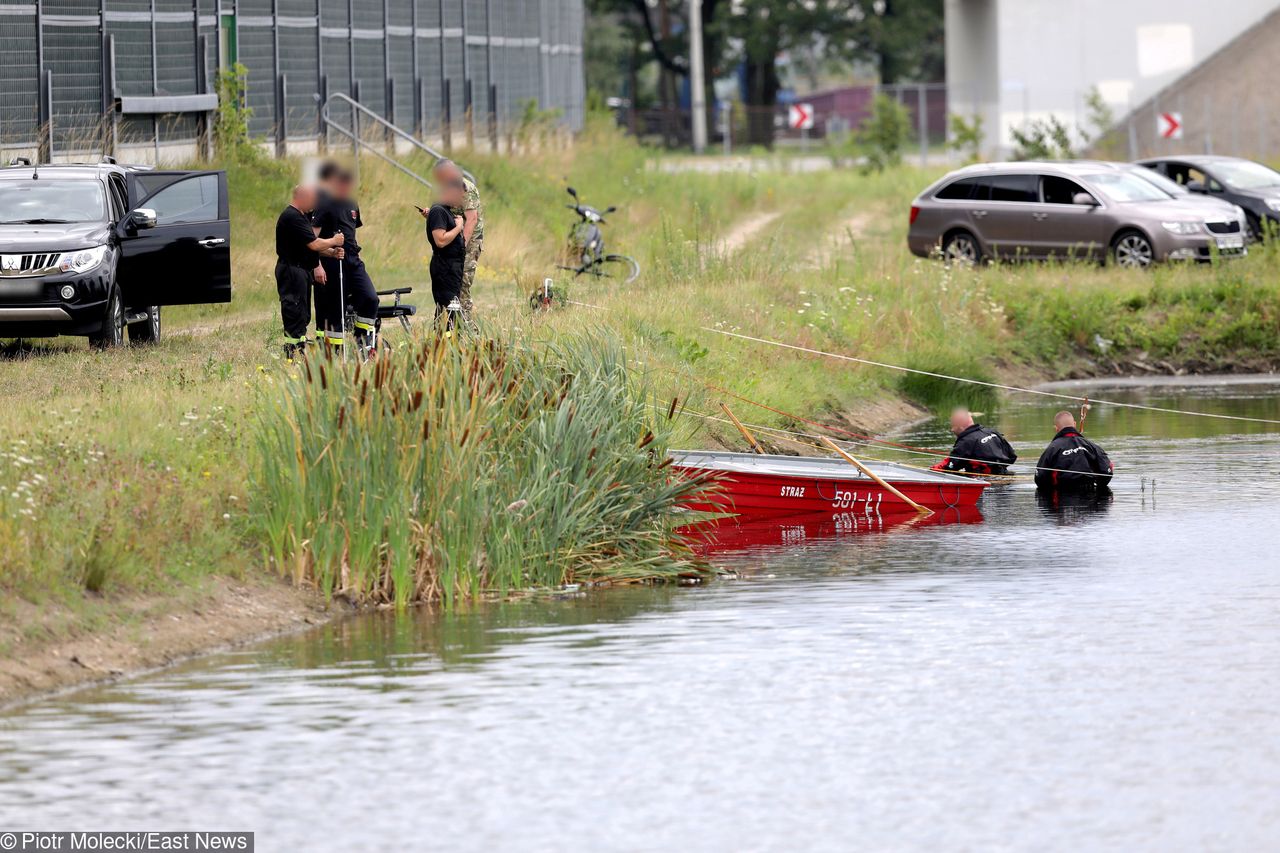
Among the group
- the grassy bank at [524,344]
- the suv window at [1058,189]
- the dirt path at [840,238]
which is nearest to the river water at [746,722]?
the grassy bank at [524,344]

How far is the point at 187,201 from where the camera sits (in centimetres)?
2222

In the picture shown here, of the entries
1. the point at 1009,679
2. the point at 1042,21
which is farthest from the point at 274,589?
the point at 1042,21

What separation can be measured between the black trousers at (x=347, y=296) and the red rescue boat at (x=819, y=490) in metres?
2.84

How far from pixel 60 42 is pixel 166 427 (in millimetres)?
16256

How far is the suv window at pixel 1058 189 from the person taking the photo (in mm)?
30625

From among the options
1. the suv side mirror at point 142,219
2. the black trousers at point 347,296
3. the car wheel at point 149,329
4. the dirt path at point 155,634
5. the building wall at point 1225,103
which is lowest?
the dirt path at point 155,634

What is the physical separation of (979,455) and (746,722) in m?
8.15

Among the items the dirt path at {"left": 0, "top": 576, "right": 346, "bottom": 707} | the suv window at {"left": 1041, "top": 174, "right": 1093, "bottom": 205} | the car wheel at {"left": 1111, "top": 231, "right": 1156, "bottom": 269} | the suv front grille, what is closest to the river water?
the dirt path at {"left": 0, "top": 576, "right": 346, "bottom": 707}

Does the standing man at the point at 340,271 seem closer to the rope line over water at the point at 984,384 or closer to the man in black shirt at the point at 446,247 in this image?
the man in black shirt at the point at 446,247

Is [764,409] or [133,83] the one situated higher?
[133,83]

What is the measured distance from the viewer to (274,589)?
12.9 metres

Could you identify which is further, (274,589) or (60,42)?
(60,42)

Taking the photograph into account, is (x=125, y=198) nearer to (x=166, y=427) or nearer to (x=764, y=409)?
(x=764, y=409)

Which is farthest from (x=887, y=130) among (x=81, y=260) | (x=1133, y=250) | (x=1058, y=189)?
(x=81, y=260)
